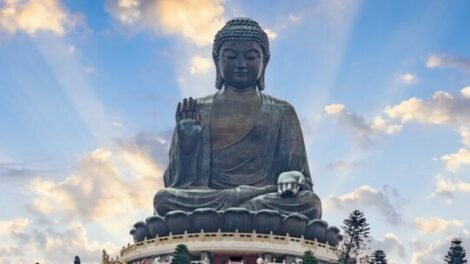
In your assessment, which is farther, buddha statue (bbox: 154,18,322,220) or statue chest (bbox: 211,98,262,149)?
statue chest (bbox: 211,98,262,149)

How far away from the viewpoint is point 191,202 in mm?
34312

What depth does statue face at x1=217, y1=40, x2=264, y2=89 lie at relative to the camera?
37438 millimetres

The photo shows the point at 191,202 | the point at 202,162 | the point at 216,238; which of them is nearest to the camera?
the point at 216,238

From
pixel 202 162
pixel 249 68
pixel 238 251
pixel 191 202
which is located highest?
pixel 249 68

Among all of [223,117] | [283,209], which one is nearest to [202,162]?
[223,117]

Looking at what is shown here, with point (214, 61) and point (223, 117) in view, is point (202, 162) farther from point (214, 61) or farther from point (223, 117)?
point (214, 61)

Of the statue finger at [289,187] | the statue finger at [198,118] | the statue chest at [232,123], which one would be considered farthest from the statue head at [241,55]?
the statue finger at [289,187]

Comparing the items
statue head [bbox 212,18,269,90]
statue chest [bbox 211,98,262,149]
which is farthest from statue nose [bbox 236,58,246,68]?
statue chest [bbox 211,98,262,149]

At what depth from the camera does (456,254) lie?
2789 cm

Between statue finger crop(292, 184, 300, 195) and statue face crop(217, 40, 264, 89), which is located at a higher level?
statue face crop(217, 40, 264, 89)

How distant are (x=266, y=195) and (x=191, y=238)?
3.38 m

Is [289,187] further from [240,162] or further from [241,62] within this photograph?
[241,62]

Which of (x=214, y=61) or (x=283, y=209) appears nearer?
(x=283, y=209)

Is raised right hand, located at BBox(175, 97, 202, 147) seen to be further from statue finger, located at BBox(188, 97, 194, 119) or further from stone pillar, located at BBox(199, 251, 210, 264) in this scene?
stone pillar, located at BBox(199, 251, 210, 264)
